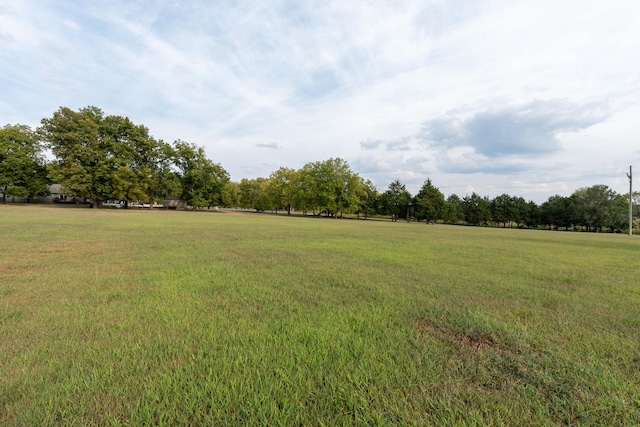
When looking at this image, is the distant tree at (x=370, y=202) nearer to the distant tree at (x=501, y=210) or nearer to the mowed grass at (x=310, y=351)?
the distant tree at (x=501, y=210)

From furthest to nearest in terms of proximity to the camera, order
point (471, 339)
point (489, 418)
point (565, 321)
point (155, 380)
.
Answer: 1. point (565, 321)
2. point (471, 339)
3. point (155, 380)
4. point (489, 418)

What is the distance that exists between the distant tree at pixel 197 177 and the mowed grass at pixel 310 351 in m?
55.3

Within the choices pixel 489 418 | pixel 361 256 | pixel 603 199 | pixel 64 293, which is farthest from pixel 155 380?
pixel 603 199

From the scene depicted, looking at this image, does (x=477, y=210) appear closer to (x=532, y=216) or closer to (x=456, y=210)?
(x=456, y=210)

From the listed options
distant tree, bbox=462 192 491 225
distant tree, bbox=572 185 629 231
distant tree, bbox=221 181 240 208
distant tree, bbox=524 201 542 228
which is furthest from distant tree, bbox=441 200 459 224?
distant tree, bbox=221 181 240 208

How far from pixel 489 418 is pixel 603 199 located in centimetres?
7889

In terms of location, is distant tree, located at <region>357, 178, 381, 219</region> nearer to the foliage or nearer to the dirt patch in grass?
the foliage

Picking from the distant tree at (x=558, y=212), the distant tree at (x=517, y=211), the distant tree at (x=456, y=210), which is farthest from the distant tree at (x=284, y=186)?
the distant tree at (x=558, y=212)

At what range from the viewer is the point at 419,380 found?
2.38m

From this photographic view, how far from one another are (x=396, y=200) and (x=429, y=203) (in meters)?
8.09

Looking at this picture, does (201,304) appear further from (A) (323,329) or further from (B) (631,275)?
(B) (631,275)

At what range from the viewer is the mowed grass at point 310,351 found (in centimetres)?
204

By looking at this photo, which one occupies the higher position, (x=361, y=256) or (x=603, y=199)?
(x=603, y=199)

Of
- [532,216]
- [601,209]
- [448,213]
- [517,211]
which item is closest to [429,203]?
[448,213]
